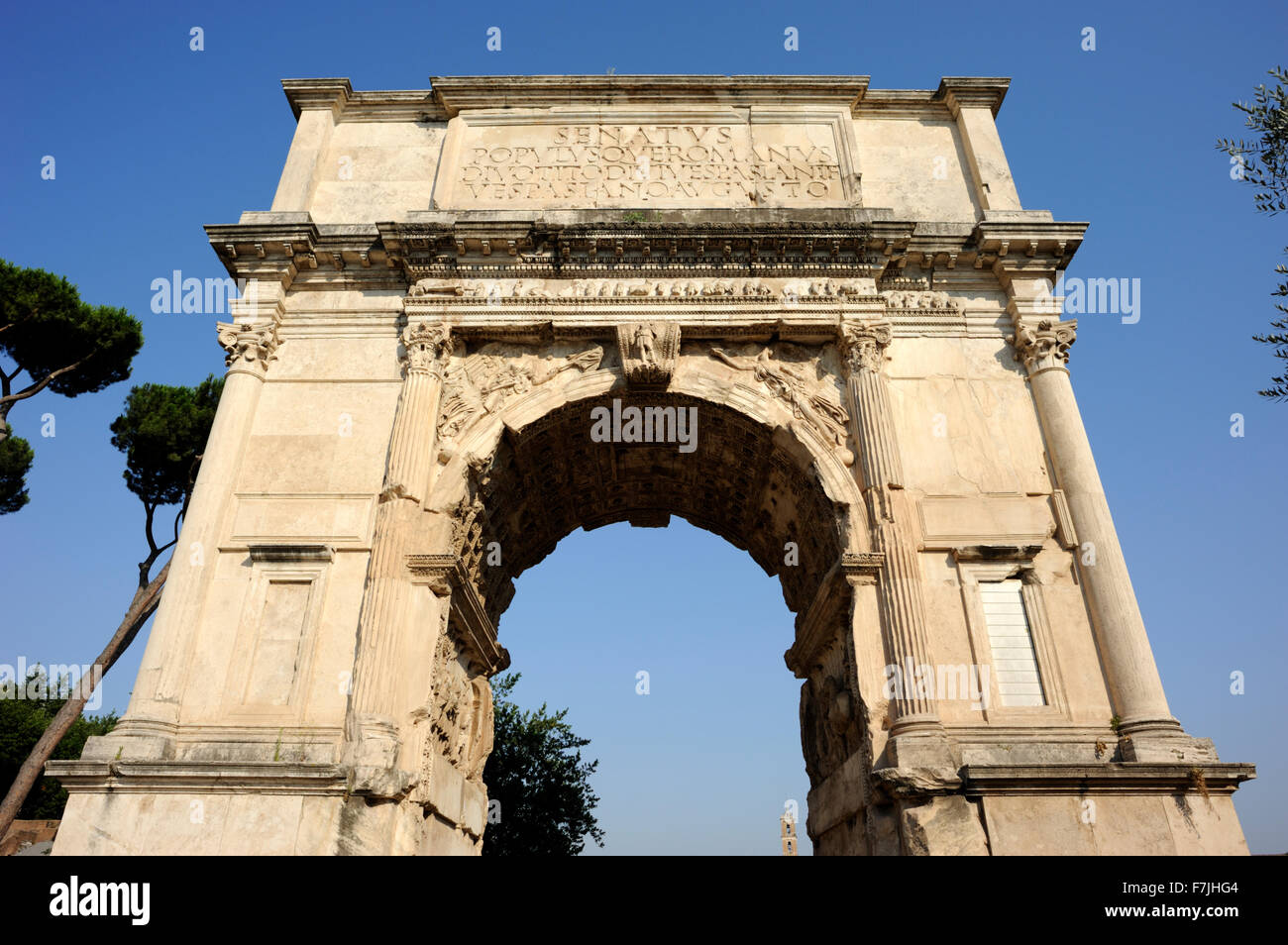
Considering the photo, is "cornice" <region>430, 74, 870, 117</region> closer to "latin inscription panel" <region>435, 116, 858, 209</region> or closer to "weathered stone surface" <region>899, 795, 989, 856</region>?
"latin inscription panel" <region>435, 116, 858, 209</region>

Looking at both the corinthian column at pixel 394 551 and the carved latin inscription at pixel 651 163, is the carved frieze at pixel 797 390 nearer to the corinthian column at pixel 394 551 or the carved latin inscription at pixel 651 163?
the carved latin inscription at pixel 651 163

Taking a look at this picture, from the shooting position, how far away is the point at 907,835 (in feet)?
25.9

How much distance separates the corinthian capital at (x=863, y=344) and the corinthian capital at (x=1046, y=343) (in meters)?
1.84

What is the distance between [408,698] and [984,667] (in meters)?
6.38

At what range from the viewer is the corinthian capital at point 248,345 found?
10789 millimetres

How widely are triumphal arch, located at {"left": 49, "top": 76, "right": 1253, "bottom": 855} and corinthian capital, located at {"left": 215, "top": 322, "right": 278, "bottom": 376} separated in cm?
5

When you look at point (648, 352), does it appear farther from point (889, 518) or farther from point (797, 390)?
point (889, 518)

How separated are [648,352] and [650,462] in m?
2.43

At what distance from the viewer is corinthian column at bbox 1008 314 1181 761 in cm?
862

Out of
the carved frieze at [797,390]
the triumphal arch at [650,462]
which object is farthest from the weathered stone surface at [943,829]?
the carved frieze at [797,390]

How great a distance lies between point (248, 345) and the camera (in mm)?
10789

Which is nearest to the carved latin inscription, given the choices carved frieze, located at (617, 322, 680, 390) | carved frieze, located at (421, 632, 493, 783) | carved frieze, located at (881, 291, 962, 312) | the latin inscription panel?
the latin inscription panel
